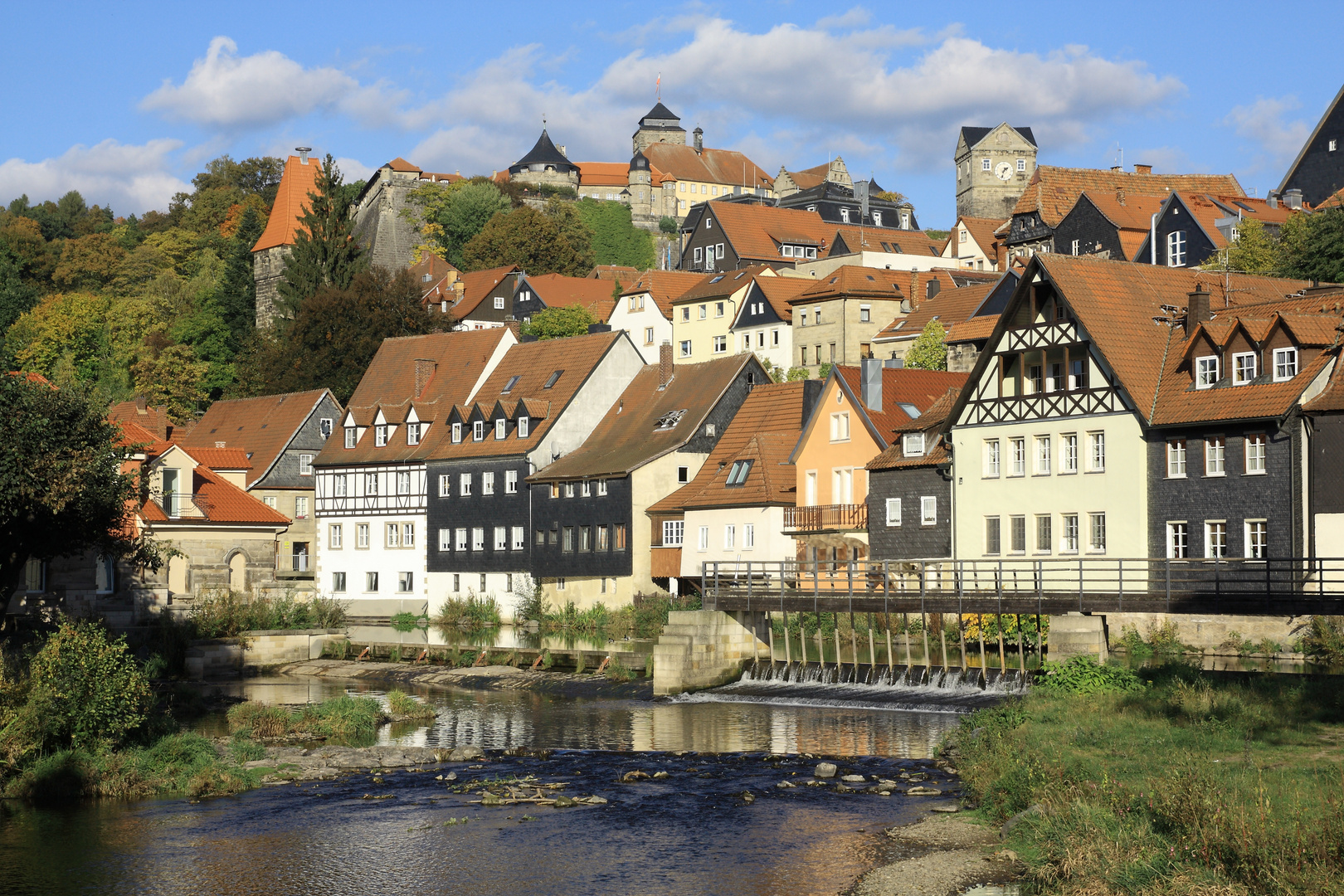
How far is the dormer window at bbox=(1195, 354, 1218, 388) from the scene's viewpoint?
4181 cm

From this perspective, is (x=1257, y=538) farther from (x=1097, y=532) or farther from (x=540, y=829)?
(x=540, y=829)

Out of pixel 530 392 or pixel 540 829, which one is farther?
pixel 530 392

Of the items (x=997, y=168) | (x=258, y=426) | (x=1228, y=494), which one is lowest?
(x=1228, y=494)

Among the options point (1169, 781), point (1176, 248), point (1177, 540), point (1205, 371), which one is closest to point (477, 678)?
point (1177, 540)

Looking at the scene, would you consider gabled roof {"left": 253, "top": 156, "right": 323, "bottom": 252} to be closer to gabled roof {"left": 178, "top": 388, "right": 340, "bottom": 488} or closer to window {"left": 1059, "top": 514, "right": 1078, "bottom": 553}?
gabled roof {"left": 178, "top": 388, "right": 340, "bottom": 488}

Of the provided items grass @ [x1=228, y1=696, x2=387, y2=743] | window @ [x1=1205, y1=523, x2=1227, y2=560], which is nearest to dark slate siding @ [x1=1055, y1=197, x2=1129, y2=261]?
window @ [x1=1205, y1=523, x2=1227, y2=560]

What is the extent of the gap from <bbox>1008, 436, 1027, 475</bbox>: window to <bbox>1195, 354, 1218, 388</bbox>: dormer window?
6.12 meters

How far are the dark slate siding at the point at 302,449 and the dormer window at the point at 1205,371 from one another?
1773 inches

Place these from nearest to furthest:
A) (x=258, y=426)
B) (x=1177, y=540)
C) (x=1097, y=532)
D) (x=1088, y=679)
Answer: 1. (x=1088, y=679)
2. (x=1177, y=540)
3. (x=1097, y=532)
4. (x=258, y=426)

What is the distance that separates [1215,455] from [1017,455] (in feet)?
23.6

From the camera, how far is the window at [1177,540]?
137 feet

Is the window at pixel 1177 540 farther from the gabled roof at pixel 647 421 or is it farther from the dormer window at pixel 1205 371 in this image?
the gabled roof at pixel 647 421

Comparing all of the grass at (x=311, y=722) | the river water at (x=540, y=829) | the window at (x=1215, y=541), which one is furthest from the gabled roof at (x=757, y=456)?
the grass at (x=311, y=722)

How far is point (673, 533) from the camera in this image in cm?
5659
